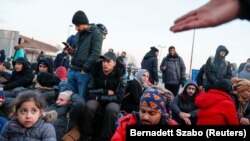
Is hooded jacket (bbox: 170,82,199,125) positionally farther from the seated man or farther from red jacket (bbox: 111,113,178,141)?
red jacket (bbox: 111,113,178,141)

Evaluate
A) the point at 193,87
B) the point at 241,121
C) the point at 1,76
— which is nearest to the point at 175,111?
the point at 193,87

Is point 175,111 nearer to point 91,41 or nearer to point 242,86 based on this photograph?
point 242,86

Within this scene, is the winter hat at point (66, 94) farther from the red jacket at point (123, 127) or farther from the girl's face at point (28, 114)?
the red jacket at point (123, 127)

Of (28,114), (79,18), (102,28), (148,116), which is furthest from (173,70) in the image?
(28,114)

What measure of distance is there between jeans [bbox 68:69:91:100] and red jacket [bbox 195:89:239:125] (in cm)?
169

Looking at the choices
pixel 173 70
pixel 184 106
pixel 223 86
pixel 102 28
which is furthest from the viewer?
pixel 173 70

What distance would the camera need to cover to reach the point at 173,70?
8.53 metres

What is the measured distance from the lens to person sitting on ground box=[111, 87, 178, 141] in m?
3.75

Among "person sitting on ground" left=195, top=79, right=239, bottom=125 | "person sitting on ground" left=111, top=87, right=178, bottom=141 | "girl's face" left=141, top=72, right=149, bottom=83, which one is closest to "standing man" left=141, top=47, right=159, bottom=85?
"girl's face" left=141, top=72, right=149, bottom=83

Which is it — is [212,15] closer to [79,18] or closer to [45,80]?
[79,18]

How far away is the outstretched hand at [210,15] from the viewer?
1158 millimetres

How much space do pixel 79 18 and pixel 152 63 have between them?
3538 millimetres

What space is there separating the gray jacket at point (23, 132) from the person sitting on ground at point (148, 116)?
0.70 meters

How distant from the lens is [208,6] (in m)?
1.22
